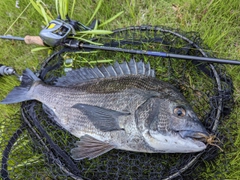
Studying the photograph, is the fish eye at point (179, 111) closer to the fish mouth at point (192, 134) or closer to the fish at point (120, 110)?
the fish at point (120, 110)

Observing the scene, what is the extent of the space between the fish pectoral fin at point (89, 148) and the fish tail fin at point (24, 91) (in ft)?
2.88

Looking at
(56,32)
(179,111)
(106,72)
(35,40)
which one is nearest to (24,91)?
(35,40)

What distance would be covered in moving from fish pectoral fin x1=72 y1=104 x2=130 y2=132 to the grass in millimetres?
1084

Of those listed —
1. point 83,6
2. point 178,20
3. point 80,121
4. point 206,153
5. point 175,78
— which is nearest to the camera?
point 206,153

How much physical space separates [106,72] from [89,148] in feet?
2.57

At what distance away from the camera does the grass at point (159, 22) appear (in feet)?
10.5

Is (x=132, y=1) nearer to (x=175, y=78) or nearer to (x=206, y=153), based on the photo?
(x=175, y=78)

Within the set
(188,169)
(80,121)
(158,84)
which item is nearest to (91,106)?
(80,121)

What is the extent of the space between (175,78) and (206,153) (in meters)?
0.86

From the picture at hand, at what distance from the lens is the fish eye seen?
2.37m

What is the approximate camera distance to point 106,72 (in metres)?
2.90

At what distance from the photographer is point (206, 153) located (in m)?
2.58

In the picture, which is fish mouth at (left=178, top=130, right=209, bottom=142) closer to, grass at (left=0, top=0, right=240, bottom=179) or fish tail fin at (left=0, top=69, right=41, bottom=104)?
grass at (left=0, top=0, right=240, bottom=179)

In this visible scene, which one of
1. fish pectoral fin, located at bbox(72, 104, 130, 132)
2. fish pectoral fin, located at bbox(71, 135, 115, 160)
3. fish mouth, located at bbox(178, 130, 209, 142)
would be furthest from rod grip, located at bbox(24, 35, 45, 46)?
fish mouth, located at bbox(178, 130, 209, 142)
